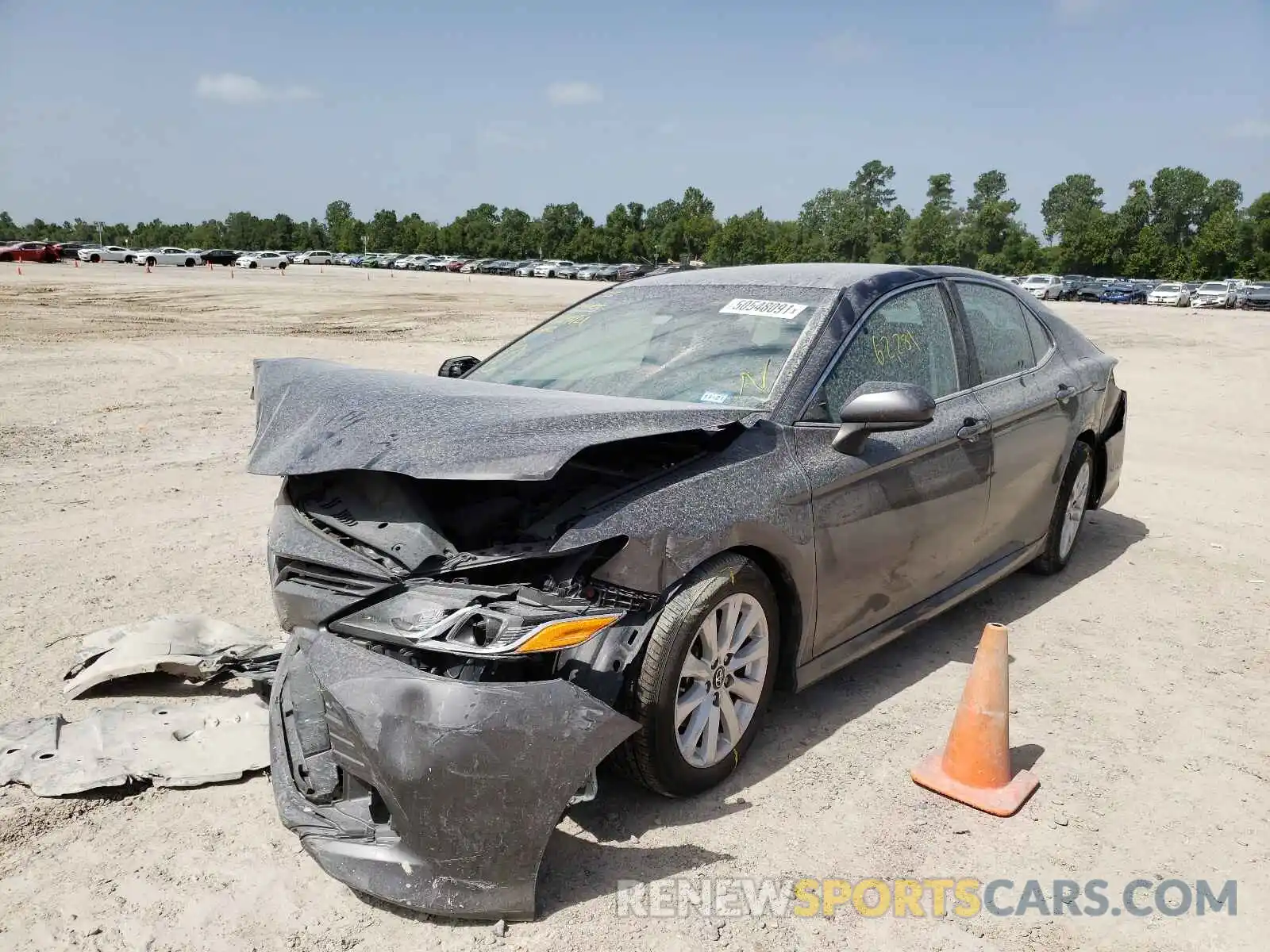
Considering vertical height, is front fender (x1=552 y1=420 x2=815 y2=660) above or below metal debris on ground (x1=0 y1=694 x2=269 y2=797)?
above

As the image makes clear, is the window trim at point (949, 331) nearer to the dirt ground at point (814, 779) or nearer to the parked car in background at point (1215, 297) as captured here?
the dirt ground at point (814, 779)

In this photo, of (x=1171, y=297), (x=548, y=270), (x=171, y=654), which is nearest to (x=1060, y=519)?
(x=171, y=654)

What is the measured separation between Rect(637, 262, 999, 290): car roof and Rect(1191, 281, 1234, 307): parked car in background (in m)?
51.5

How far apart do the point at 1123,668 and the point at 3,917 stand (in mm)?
4287

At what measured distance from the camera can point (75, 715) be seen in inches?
145

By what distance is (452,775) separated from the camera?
8.11ft

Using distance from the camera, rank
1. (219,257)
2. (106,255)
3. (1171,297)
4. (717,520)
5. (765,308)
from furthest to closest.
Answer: (219,257) < (106,255) < (1171,297) < (765,308) < (717,520)

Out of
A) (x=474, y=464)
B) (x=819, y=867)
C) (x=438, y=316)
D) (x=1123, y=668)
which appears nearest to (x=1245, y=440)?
(x=1123, y=668)

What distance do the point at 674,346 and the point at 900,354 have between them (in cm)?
96

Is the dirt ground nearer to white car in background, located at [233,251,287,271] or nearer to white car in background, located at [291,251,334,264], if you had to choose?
white car in background, located at [233,251,287,271]

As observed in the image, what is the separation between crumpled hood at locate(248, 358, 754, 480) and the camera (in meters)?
2.79

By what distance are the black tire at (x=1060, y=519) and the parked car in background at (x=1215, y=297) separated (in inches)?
1994

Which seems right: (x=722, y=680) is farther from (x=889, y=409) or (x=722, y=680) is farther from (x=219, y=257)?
(x=219, y=257)

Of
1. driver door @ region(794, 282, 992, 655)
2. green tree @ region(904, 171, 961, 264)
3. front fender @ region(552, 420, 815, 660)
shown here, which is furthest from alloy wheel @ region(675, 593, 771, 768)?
green tree @ region(904, 171, 961, 264)
